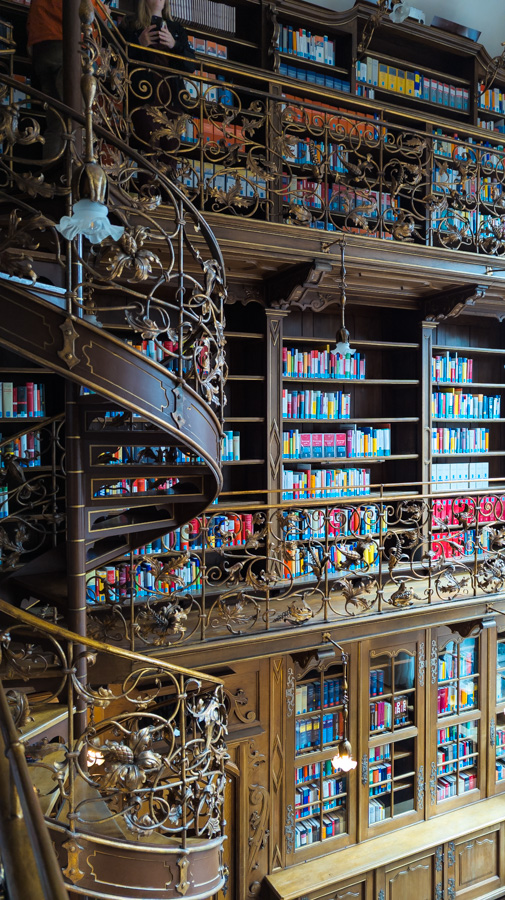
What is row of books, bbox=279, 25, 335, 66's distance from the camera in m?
4.09

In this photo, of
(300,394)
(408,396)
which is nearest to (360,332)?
(408,396)

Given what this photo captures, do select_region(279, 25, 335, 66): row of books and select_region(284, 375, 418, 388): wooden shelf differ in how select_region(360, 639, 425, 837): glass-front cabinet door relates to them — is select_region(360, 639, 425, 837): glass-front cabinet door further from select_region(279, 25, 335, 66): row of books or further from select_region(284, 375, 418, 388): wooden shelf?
select_region(279, 25, 335, 66): row of books

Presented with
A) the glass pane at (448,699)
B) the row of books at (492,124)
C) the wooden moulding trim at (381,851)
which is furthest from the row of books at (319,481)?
the row of books at (492,124)

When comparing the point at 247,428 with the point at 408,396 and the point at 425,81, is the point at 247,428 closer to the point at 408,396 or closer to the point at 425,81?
the point at 408,396

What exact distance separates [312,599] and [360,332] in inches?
91.2

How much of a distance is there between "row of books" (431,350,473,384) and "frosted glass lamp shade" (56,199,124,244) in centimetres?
366

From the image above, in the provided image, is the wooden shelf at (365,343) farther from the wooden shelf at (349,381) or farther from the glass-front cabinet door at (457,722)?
the glass-front cabinet door at (457,722)

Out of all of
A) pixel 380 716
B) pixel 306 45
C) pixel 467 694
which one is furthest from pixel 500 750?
pixel 306 45

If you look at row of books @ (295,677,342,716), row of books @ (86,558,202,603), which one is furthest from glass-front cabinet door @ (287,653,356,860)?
row of books @ (86,558,202,603)

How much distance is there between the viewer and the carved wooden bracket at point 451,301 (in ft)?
13.8

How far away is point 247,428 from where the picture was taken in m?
4.23

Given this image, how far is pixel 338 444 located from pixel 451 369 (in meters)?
1.33

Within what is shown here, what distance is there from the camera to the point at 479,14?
497 cm

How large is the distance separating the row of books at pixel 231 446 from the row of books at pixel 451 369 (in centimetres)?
183
